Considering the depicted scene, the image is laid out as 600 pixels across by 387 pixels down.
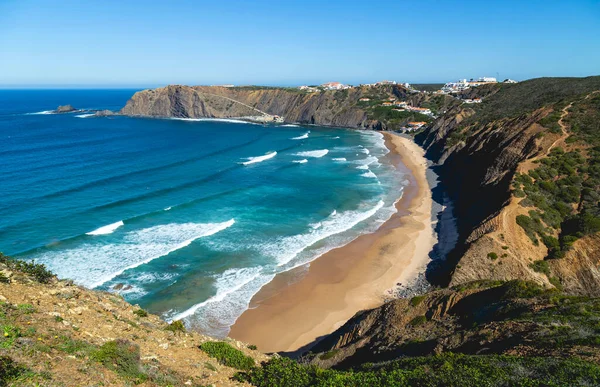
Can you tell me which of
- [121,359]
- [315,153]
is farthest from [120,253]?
[315,153]

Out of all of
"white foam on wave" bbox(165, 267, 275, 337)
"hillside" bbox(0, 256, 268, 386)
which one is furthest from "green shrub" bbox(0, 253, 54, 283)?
"white foam on wave" bbox(165, 267, 275, 337)

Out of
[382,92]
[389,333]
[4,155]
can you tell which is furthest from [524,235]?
[382,92]

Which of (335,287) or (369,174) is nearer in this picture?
(335,287)

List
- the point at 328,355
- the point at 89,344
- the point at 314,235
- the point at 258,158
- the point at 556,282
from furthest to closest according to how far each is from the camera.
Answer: the point at 258,158
the point at 314,235
the point at 556,282
the point at 328,355
the point at 89,344

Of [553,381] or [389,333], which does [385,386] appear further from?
[389,333]

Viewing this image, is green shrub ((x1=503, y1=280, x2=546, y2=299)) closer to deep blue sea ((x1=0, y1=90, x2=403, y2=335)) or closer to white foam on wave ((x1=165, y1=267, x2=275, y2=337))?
white foam on wave ((x1=165, y1=267, x2=275, y2=337))

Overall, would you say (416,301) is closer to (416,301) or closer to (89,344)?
(416,301)
